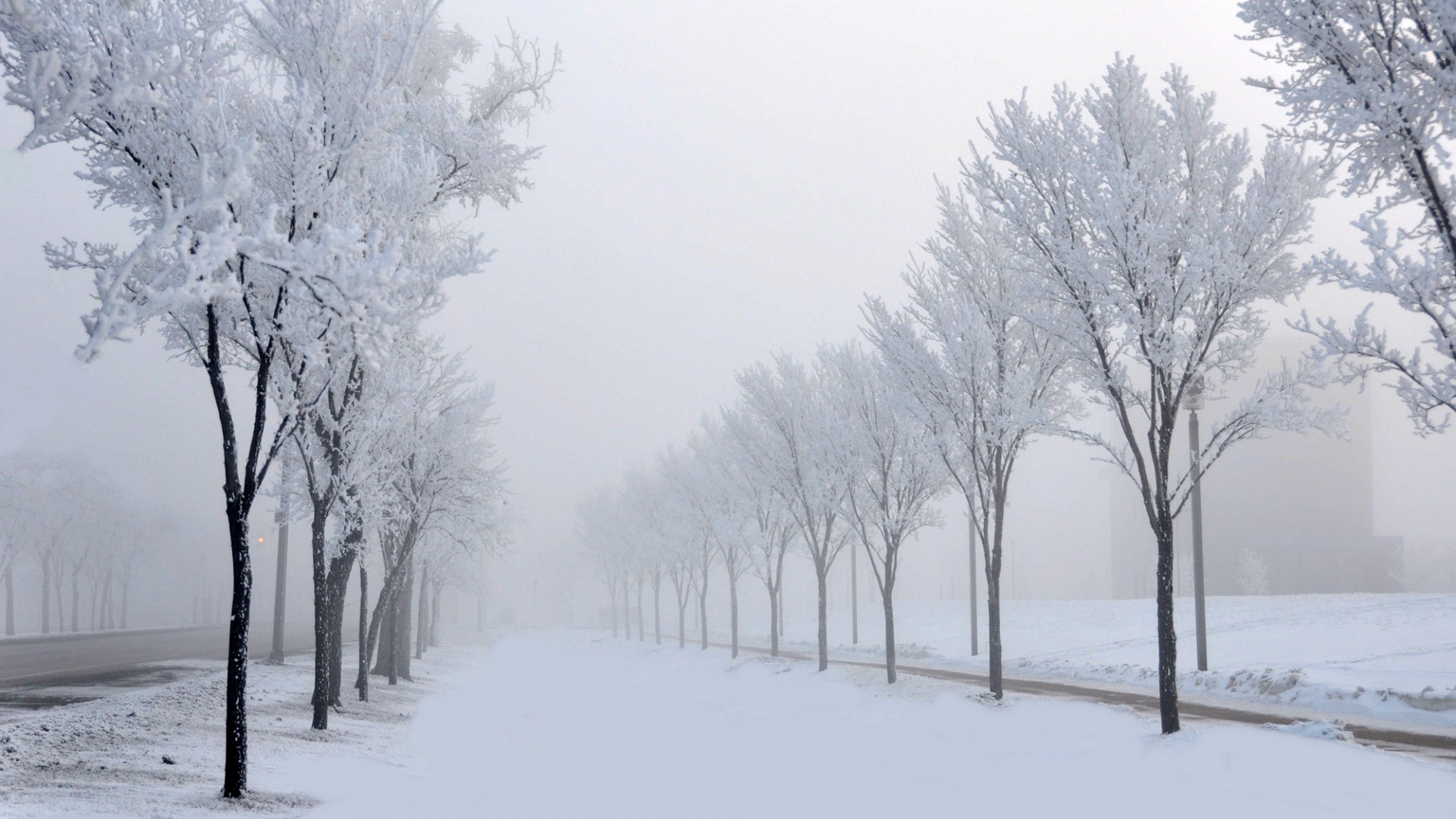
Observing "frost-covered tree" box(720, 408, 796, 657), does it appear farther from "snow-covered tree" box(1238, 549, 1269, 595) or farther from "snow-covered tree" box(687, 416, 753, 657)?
"snow-covered tree" box(1238, 549, 1269, 595)

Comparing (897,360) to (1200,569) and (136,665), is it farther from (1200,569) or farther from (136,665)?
(136,665)

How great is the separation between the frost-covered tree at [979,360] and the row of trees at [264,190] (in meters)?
A: 7.63

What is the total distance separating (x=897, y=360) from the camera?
17.5 meters

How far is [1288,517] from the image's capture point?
275 feet

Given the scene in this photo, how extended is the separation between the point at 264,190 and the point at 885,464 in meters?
15.1

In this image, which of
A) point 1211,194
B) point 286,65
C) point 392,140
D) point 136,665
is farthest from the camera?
point 136,665

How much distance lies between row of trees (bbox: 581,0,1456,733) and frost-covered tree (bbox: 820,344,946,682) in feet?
0.22

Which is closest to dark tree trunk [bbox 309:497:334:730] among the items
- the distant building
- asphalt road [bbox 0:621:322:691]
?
asphalt road [bbox 0:621:322:691]

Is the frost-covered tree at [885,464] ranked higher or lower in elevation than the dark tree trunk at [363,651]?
higher

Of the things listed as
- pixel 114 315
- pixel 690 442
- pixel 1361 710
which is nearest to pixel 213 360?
pixel 114 315

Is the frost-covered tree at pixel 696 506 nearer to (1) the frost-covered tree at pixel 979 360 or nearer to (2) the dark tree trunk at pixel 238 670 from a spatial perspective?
(1) the frost-covered tree at pixel 979 360

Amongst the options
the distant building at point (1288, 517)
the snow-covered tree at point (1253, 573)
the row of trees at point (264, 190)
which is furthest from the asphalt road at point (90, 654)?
the distant building at point (1288, 517)

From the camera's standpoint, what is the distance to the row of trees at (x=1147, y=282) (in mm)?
7676

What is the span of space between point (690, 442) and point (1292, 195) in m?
32.2
